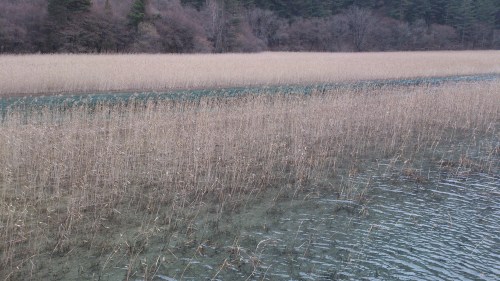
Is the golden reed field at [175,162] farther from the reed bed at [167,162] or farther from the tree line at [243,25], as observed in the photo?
the tree line at [243,25]

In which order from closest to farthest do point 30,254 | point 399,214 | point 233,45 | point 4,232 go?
point 30,254 → point 4,232 → point 399,214 → point 233,45

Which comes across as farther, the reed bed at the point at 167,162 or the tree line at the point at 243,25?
the tree line at the point at 243,25

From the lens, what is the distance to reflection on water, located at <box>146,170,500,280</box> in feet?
15.0

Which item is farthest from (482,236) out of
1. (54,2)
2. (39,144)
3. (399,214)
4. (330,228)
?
(54,2)

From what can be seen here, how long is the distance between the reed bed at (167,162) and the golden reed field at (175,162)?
23 mm

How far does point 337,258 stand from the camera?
4.88 m

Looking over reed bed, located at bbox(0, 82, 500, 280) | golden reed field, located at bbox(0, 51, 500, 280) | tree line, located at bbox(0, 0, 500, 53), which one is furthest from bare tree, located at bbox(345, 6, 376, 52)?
reed bed, located at bbox(0, 82, 500, 280)

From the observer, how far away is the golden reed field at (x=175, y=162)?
4.82 m

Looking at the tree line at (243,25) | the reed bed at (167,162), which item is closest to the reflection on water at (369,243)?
the reed bed at (167,162)

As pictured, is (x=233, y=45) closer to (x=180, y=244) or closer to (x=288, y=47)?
(x=288, y=47)

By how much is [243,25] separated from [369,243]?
4001cm

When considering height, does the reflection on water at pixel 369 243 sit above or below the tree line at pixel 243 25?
below

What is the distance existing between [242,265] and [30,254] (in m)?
2.10

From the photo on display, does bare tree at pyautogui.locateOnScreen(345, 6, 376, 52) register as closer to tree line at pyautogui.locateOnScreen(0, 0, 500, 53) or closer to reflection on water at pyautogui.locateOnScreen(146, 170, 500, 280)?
tree line at pyautogui.locateOnScreen(0, 0, 500, 53)
